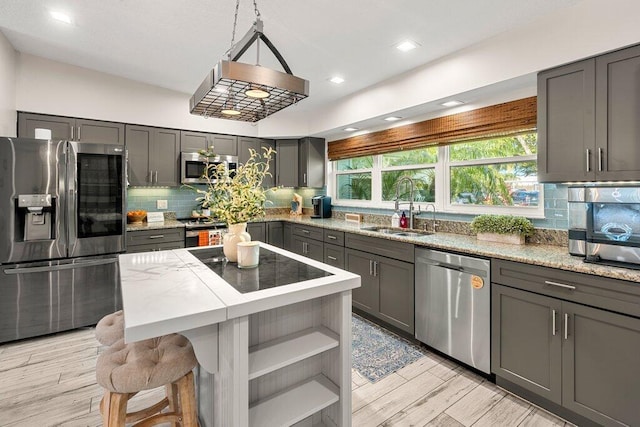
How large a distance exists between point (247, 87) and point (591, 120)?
7.25 feet

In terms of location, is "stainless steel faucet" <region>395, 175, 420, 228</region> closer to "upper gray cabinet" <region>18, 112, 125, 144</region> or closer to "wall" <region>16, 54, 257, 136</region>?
"wall" <region>16, 54, 257, 136</region>

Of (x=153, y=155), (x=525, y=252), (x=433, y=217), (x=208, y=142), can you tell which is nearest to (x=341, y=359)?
(x=525, y=252)

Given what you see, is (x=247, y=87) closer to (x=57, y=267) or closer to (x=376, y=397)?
(x=376, y=397)

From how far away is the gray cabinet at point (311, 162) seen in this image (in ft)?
16.8

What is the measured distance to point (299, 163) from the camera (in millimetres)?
5266

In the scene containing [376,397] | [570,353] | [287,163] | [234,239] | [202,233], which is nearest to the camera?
[570,353]

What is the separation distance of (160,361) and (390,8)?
2.62 meters

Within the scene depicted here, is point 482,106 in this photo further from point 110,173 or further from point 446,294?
point 110,173

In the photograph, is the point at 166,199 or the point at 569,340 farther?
the point at 166,199

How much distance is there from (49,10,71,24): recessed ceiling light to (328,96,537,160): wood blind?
3.30 metres

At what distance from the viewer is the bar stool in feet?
4.39

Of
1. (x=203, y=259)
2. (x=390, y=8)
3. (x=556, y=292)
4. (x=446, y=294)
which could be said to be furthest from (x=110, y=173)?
(x=556, y=292)

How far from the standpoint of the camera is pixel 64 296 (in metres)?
3.12

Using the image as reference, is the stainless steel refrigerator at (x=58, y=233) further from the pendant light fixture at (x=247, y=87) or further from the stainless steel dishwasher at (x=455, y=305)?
the stainless steel dishwasher at (x=455, y=305)
